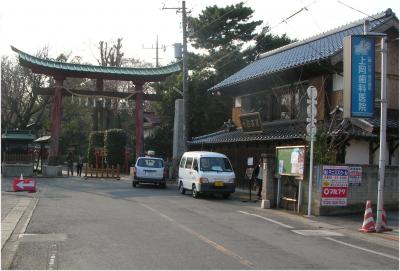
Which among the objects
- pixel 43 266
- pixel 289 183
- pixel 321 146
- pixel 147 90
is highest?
pixel 147 90

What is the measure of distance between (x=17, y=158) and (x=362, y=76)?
1140 inches

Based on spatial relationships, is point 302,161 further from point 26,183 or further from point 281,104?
point 26,183

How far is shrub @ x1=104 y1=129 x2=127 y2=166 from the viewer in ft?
149

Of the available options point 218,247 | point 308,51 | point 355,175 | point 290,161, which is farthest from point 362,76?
point 308,51

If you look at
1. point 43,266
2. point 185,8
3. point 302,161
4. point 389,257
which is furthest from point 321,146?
point 185,8

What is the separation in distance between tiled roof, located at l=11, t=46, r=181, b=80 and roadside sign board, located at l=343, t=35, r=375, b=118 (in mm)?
24688

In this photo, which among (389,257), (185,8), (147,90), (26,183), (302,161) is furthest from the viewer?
(147,90)

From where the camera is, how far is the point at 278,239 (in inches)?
462

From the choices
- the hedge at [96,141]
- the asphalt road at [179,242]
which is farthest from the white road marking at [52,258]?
the hedge at [96,141]

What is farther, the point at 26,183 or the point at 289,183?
the point at 26,183

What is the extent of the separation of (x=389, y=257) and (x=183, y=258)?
165 inches

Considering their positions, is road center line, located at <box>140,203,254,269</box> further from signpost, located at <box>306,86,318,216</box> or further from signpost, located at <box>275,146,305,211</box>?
signpost, located at <box>275,146,305,211</box>

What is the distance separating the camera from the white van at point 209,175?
2227 centimetres

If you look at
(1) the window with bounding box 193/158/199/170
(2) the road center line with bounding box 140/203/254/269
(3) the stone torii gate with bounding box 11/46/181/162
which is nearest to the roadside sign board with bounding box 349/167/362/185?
(2) the road center line with bounding box 140/203/254/269
